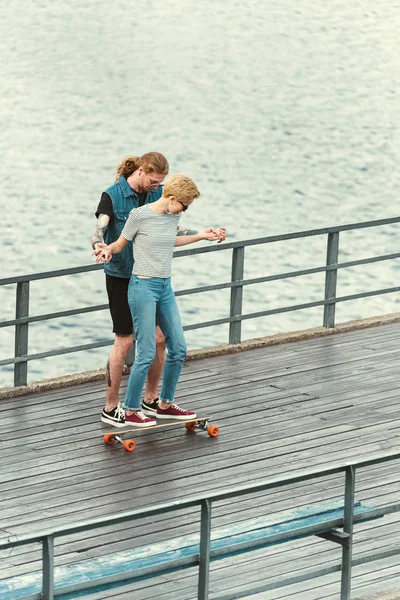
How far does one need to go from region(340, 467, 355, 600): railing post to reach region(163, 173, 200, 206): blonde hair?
105 inches

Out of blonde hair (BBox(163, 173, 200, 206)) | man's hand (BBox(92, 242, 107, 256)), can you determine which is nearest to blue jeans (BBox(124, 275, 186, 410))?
man's hand (BBox(92, 242, 107, 256))

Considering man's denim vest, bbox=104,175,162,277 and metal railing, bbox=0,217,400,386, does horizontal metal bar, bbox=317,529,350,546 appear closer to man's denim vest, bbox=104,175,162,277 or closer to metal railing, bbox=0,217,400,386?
man's denim vest, bbox=104,175,162,277

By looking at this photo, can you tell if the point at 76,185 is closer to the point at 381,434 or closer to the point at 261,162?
the point at 261,162

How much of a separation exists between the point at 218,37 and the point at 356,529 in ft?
106

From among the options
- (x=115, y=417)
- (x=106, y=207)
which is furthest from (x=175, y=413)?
(x=106, y=207)

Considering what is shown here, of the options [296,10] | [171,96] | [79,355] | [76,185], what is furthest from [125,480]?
[296,10]

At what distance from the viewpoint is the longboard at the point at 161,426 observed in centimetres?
836

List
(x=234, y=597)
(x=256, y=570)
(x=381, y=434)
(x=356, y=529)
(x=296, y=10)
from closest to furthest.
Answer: (x=234, y=597) → (x=256, y=570) → (x=356, y=529) → (x=381, y=434) → (x=296, y=10)

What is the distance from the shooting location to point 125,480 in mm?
7875

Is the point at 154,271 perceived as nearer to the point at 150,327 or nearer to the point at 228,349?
the point at 150,327

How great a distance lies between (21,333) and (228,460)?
2.15 m

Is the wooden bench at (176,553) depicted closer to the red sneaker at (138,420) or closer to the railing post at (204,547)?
the railing post at (204,547)

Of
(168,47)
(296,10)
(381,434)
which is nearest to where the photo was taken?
(381,434)

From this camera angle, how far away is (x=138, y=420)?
8.60m
